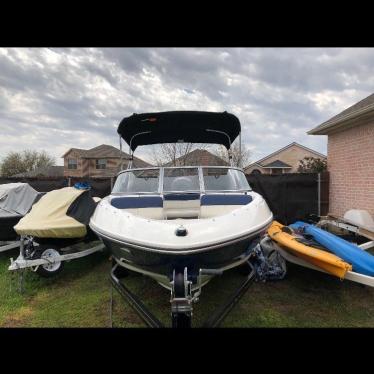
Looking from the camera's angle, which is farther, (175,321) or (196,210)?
(196,210)

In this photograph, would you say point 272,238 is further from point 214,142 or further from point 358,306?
point 214,142

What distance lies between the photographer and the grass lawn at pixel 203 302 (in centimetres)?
330

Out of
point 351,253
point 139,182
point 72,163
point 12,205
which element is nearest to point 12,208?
point 12,205

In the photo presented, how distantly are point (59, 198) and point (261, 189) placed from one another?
552 centimetres

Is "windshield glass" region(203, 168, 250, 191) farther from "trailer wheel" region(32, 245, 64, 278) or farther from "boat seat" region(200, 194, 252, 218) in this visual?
"trailer wheel" region(32, 245, 64, 278)

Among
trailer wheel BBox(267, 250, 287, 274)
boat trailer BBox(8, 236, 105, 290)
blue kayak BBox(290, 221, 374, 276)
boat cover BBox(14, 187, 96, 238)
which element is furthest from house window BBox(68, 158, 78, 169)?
blue kayak BBox(290, 221, 374, 276)

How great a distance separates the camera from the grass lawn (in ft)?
10.8

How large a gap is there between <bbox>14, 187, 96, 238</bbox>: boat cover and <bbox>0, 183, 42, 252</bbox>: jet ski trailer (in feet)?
2.48

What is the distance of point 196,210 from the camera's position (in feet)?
12.6

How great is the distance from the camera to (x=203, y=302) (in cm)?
377

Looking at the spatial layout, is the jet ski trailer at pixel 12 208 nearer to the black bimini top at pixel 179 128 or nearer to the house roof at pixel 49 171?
the black bimini top at pixel 179 128

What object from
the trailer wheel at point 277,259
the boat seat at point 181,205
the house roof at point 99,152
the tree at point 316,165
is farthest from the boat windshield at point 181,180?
the house roof at point 99,152
